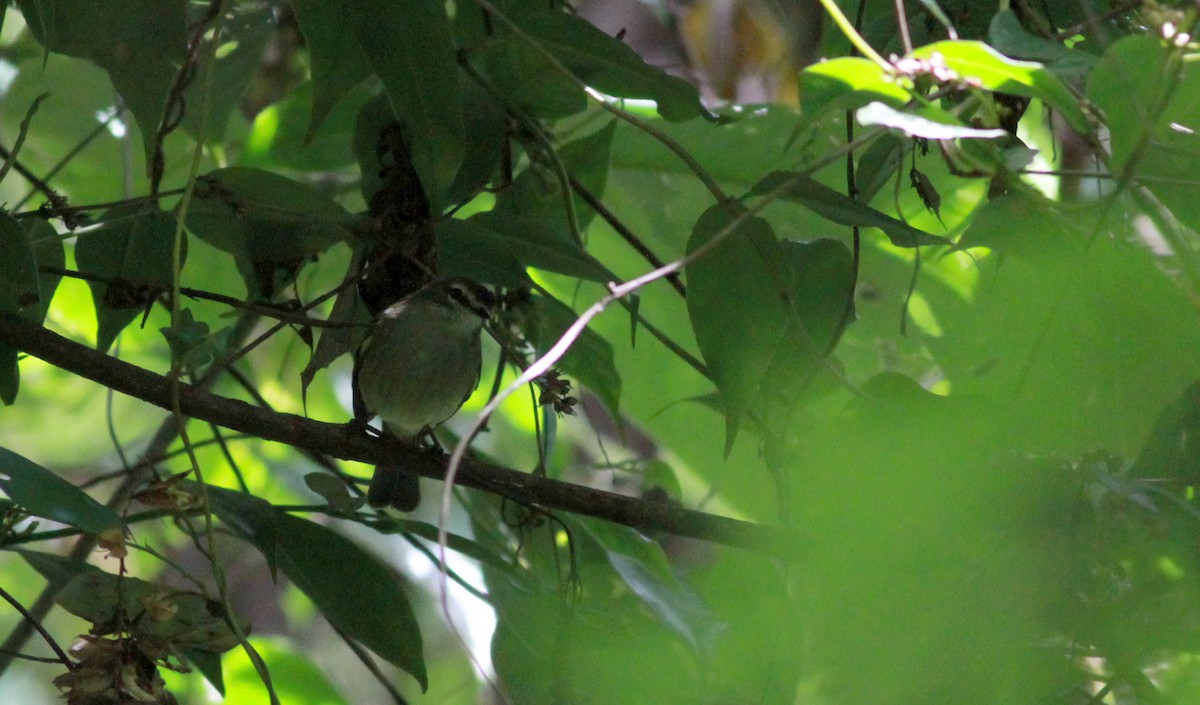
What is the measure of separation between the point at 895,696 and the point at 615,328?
1.87 m

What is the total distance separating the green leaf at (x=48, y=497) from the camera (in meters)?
1.34

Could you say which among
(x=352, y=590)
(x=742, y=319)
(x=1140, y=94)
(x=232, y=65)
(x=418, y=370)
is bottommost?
(x=352, y=590)

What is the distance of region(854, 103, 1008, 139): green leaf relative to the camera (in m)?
1.05

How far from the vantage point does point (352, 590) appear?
1.80 m

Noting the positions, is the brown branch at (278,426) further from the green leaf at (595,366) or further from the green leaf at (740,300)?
the green leaf at (595,366)

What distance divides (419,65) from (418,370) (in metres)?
1.09

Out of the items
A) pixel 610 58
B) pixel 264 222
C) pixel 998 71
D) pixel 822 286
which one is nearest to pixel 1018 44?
pixel 998 71

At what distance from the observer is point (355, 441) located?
1.59 metres

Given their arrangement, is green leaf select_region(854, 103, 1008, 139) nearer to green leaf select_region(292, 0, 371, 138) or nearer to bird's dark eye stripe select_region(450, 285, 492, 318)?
green leaf select_region(292, 0, 371, 138)

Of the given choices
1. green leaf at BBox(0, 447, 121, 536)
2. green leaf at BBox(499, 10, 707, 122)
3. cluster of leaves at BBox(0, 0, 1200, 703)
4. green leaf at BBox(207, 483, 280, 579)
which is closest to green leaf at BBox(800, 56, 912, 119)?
cluster of leaves at BBox(0, 0, 1200, 703)

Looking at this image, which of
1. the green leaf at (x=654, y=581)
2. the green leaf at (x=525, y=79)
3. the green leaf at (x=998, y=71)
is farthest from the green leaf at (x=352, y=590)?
the green leaf at (x=998, y=71)

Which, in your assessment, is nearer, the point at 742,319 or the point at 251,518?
the point at 742,319

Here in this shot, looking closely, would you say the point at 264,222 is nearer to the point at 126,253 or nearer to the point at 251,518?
the point at 126,253

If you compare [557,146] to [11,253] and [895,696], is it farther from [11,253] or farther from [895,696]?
[895,696]
